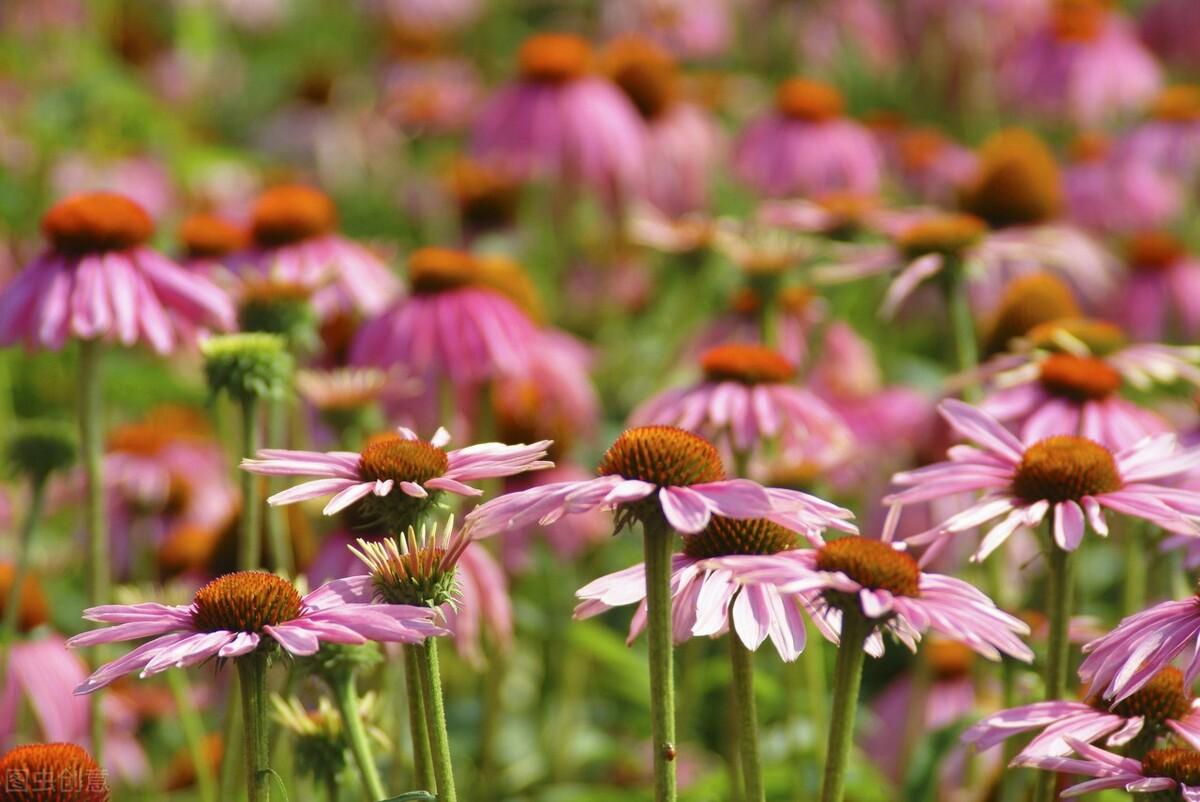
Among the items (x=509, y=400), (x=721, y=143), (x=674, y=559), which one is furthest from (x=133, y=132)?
(x=674, y=559)

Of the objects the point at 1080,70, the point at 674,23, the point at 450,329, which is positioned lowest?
the point at 450,329

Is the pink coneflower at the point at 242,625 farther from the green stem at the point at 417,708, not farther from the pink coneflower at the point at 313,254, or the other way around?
the pink coneflower at the point at 313,254

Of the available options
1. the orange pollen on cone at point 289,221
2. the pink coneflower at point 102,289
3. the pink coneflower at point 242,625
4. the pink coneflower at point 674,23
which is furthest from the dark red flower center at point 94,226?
the pink coneflower at point 674,23

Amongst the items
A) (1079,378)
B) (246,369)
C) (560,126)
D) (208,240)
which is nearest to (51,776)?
(246,369)

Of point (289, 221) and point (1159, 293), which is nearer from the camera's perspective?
point (289, 221)

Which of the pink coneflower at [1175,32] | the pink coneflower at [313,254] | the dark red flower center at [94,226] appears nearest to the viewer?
the dark red flower center at [94,226]

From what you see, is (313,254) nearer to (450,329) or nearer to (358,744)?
(450,329)

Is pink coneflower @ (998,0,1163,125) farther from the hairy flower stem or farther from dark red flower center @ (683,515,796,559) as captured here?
dark red flower center @ (683,515,796,559)
